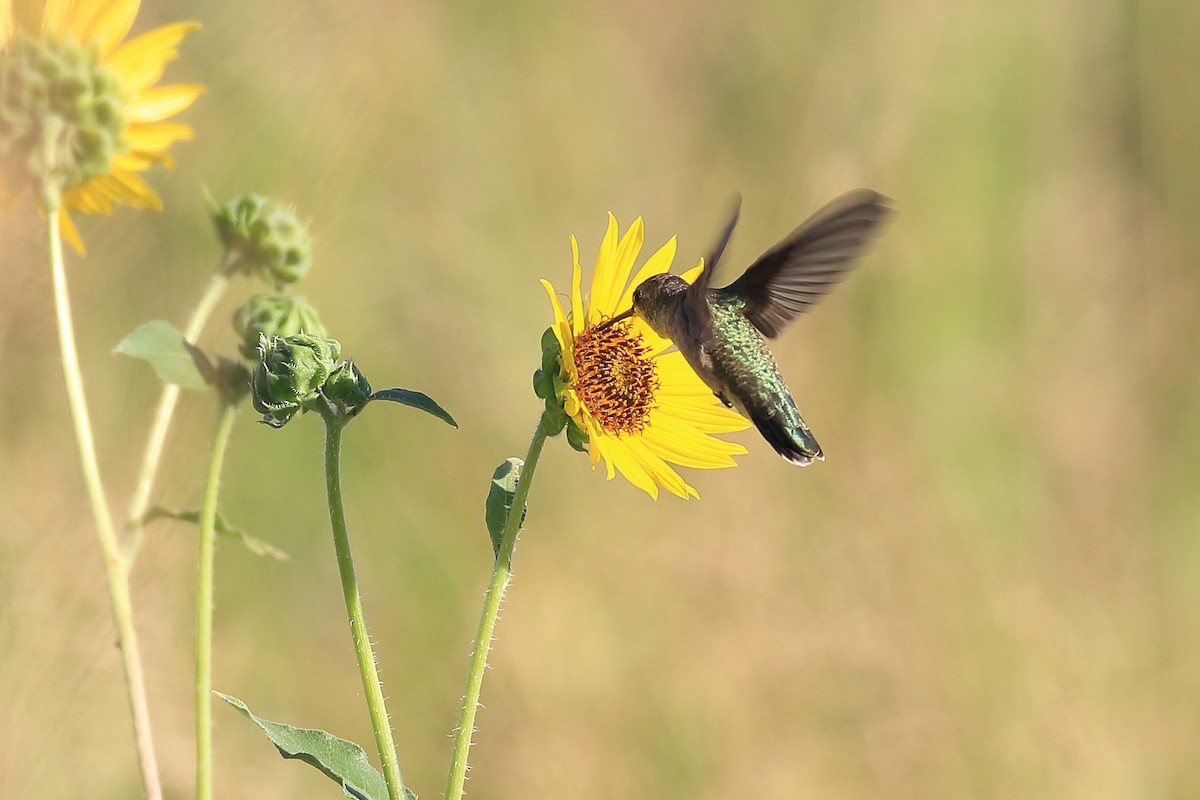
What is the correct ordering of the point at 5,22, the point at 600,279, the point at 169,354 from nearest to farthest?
the point at 169,354, the point at 5,22, the point at 600,279

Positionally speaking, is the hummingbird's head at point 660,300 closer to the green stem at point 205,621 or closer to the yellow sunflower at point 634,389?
the yellow sunflower at point 634,389

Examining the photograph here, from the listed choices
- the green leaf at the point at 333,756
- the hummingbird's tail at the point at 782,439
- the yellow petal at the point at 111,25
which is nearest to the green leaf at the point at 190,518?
the green leaf at the point at 333,756

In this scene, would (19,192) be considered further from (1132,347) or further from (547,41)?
(1132,347)

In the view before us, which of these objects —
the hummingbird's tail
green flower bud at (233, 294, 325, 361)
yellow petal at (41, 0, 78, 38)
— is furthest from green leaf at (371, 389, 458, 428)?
yellow petal at (41, 0, 78, 38)

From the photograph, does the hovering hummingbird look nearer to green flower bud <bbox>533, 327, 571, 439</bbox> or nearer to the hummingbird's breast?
the hummingbird's breast

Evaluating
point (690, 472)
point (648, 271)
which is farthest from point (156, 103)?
point (690, 472)

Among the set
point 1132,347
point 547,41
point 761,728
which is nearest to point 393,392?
point 761,728

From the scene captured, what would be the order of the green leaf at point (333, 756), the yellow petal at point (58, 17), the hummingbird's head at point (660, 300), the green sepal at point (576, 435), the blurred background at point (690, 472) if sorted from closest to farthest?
the green leaf at point (333, 756)
the green sepal at point (576, 435)
the yellow petal at point (58, 17)
the hummingbird's head at point (660, 300)
the blurred background at point (690, 472)

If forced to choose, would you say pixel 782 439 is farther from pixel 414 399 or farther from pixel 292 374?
pixel 292 374
